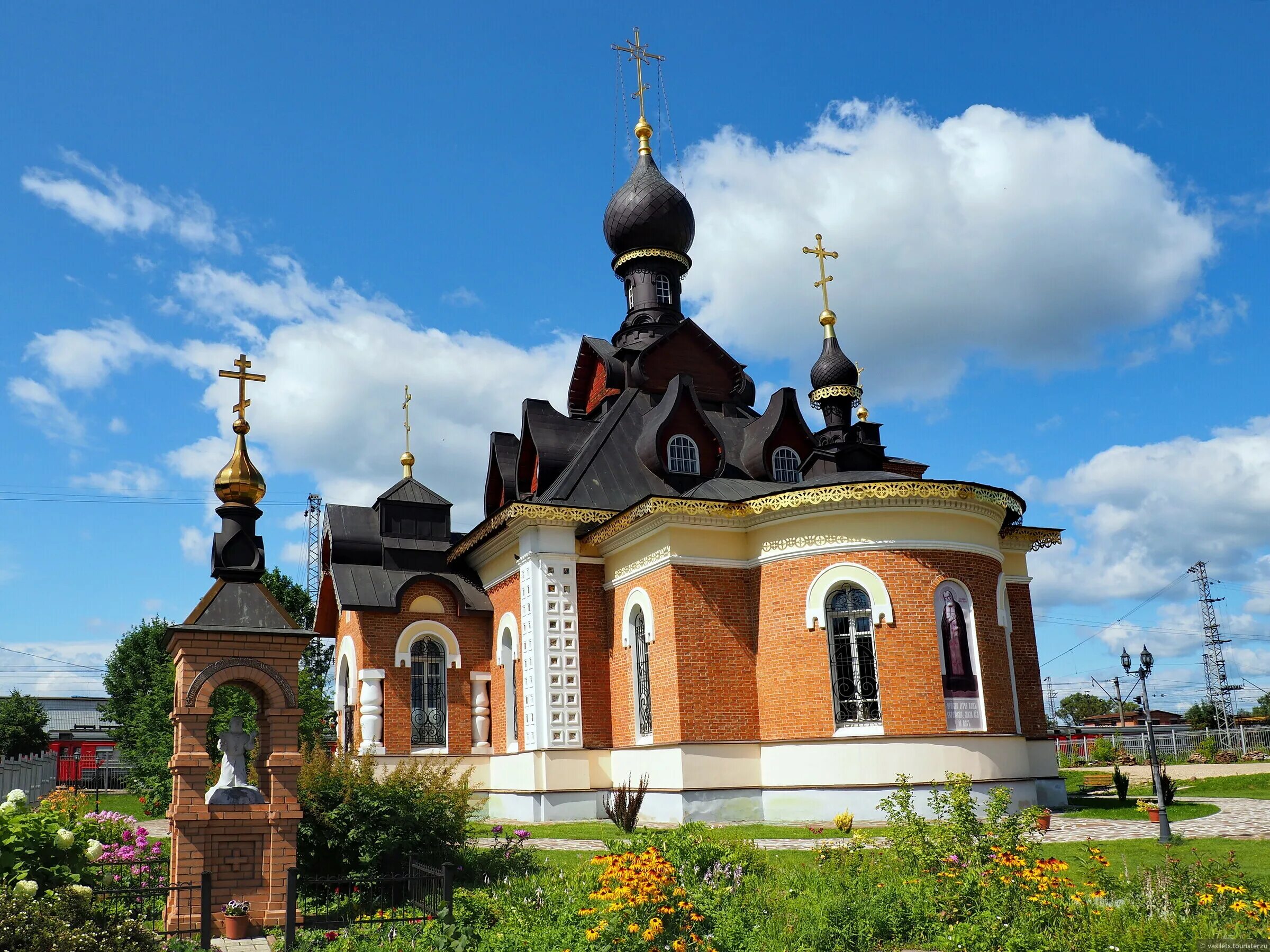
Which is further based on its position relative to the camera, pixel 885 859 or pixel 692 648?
pixel 692 648

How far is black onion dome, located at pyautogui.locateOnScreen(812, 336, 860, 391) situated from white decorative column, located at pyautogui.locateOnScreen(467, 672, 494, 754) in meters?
8.62

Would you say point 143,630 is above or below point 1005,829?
above

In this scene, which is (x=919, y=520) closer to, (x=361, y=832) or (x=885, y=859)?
(x=885, y=859)

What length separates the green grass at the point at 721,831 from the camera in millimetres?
13492

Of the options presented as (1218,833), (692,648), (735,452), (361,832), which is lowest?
(1218,833)

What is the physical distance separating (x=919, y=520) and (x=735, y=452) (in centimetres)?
516

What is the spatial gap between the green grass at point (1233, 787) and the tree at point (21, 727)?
155ft

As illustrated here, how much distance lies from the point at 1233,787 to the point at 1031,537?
8266 mm

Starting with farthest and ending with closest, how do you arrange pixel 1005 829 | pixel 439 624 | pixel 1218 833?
pixel 439 624, pixel 1218 833, pixel 1005 829

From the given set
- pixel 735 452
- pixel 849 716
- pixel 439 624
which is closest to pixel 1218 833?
pixel 849 716

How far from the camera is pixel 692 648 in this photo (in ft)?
53.0

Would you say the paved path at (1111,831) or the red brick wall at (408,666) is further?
the red brick wall at (408,666)

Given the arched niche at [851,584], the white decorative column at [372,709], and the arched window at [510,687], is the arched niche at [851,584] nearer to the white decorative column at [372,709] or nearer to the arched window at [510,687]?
the arched window at [510,687]

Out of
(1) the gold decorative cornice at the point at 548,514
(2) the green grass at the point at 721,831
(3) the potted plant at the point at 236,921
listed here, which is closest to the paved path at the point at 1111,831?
(2) the green grass at the point at 721,831
